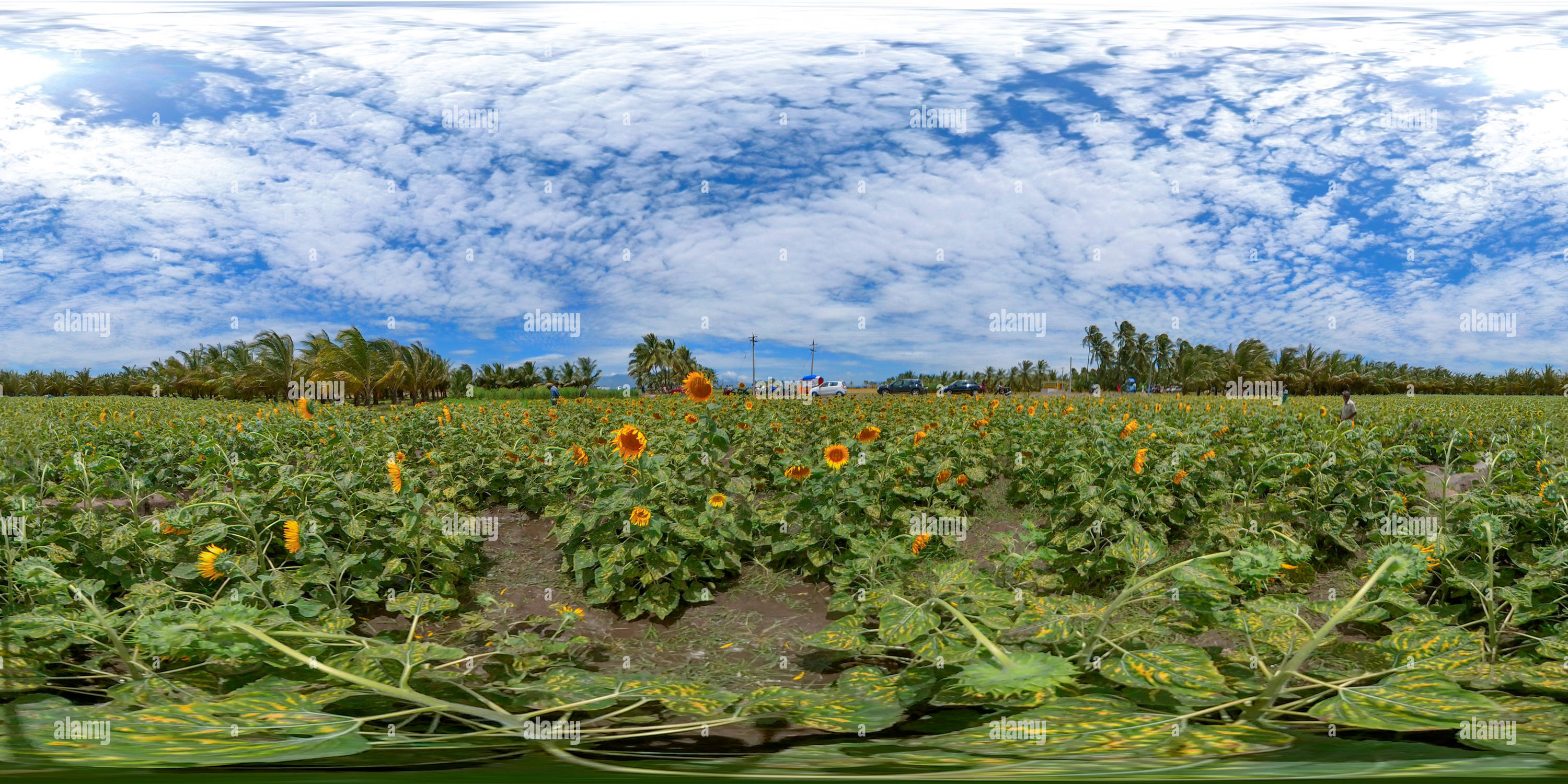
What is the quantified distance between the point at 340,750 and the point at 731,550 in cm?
333

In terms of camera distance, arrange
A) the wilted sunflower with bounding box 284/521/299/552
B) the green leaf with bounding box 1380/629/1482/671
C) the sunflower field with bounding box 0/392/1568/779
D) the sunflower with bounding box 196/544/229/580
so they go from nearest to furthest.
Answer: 1. the sunflower field with bounding box 0/392/1568/779
2. the green leaf with bounding box 1380/629/1482/671
3. the sunflower with bounding box 196/544/229/580
4. the wilted sunflower with bounding box 284/521/299/552

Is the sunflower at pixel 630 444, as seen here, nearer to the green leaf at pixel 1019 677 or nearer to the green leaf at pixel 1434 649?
the green leaf at pixel 1019 677

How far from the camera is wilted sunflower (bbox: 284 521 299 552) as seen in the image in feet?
9.05

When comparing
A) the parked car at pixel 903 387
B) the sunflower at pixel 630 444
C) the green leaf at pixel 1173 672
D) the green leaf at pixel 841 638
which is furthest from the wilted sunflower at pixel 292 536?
the parked car at pixel 903 387

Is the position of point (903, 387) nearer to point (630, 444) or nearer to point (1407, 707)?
point (630, 444)

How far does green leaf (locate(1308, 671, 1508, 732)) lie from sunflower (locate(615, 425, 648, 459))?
3.26 metres

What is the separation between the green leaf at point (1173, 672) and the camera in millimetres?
982

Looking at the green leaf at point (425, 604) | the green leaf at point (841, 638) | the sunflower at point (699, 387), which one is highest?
the sunflower at point (699, 387)

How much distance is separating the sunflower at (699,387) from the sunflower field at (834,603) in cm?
22

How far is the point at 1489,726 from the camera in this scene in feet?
2.85

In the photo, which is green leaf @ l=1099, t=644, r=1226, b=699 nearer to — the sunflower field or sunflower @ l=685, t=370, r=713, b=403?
the sunflower field

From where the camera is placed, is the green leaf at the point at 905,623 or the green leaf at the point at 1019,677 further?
the green leaf at the point at 905,623

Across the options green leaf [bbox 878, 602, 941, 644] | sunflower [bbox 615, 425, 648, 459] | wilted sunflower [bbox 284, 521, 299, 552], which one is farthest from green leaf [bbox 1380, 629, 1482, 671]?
wilted sunflower [bbox 284, 521, 299, 552]

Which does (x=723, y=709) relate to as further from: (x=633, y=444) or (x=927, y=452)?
(x=927, y=452)
